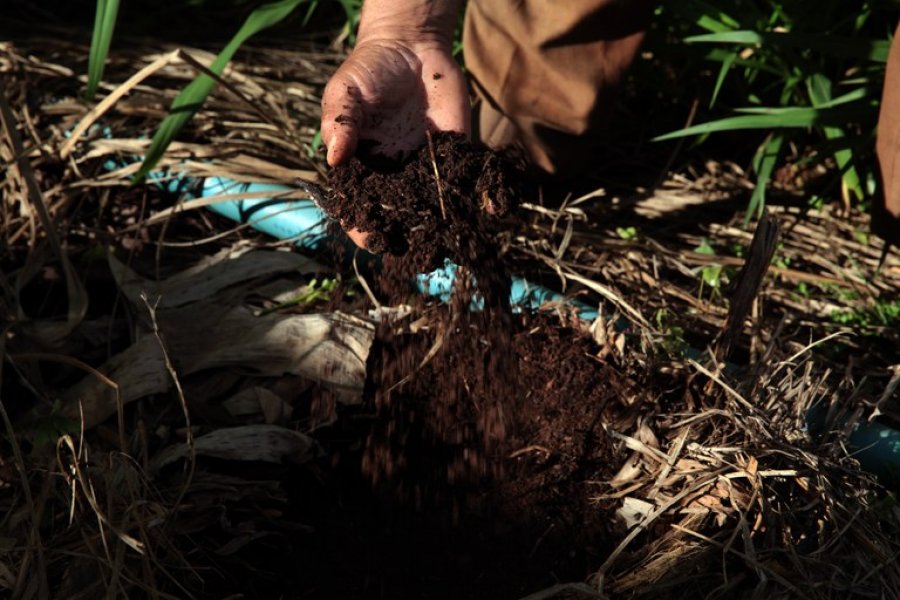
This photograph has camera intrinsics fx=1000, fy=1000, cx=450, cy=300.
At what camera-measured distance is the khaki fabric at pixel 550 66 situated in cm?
221

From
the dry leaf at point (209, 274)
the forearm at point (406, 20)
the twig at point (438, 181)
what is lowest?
the dry leaf at point (209, 274)

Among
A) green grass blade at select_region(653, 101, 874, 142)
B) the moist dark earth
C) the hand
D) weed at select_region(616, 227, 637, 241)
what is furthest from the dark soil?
green grass blade at select_region(653, 101, 874, 142)

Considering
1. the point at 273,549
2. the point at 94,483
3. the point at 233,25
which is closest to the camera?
the point at 94,483

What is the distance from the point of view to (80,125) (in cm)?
219

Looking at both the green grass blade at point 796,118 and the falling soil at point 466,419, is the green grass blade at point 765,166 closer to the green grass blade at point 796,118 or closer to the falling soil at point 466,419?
the green grass blade at point 796,118

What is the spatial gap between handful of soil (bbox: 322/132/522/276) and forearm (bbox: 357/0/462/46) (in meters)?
0.27

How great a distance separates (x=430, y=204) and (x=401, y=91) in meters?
0.27

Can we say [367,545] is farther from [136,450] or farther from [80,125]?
[80,125]

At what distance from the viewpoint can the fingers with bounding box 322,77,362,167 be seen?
5.39ft

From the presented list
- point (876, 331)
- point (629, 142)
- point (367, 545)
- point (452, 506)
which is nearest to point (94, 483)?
point (367, 545)

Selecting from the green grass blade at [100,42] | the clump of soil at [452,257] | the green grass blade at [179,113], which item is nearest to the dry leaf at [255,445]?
the clump of soil at [452,257]

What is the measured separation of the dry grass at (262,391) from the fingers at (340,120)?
347mm

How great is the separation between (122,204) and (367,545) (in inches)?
46.1

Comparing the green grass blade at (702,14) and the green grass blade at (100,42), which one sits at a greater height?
the green grass blade at (100,42)
